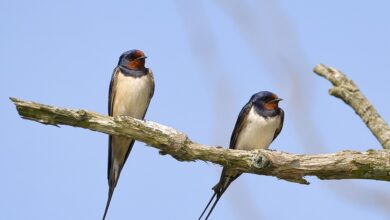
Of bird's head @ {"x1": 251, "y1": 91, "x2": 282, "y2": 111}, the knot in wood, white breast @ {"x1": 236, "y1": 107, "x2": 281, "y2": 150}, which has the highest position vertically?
bird's head @ {"x1": 251, "y1": 91, "x2": 282, "y2": 111}

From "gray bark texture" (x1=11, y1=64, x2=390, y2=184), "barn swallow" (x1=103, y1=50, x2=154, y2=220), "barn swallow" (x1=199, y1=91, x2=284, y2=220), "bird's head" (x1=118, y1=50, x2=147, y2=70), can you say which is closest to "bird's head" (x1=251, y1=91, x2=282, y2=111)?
"barn swallow" (x1=199, y1=91, x2=284, y2=220)

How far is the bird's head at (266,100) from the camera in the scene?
19.4 feet

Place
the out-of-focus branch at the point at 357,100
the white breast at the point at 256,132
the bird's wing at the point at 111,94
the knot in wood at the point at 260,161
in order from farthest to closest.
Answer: the bird's wing at the point at 111,94
the white breast at the point at 256,132
the out-of-focus branch at the point at 357,100
the knot in wood at the point at 260,161

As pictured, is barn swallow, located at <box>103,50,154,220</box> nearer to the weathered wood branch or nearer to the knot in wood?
the weathered wood branch

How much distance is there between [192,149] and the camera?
13.3 ft

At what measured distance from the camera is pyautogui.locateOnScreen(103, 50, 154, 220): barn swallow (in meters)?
5.92

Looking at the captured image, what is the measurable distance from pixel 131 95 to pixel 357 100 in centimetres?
185

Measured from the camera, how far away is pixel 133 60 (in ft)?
20.1

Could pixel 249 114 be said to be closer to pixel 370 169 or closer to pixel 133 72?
pixel 133 72

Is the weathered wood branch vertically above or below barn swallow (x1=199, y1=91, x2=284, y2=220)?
below

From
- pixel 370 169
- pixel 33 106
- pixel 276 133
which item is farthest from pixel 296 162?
pixel 276 133

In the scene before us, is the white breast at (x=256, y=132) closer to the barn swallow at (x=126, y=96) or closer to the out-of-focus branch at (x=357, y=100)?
the out-of-focus branch at (x=357, y=100)

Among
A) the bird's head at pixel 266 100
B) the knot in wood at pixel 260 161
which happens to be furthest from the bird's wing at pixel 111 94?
the knot in wood at pixel 260 161

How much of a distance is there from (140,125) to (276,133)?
222 cm
